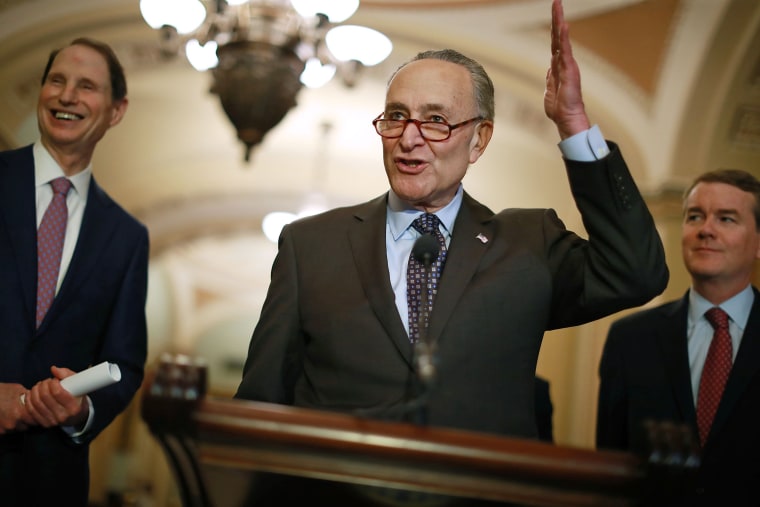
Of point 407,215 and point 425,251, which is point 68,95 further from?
point 425,251

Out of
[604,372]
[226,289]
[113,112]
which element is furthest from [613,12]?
[226,289]

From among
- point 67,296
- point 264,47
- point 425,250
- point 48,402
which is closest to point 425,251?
point 425,250

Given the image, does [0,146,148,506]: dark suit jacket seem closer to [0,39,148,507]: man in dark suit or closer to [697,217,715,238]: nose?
[0,39,148,507]: man in dark suit

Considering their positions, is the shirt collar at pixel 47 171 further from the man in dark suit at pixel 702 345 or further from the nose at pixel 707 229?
the nose at pixel 707 229

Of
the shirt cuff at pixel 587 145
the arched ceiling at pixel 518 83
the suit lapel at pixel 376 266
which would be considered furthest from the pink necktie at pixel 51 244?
the arched ceiling at pixel 518 83

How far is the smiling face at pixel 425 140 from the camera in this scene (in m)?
1.96

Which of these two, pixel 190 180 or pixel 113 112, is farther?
pixel 190 180

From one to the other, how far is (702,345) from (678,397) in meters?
0.23

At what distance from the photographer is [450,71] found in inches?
79.6

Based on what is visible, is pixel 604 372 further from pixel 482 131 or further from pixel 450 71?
pixel 450 71

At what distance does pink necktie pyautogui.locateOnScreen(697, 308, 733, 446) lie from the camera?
8.21 feet

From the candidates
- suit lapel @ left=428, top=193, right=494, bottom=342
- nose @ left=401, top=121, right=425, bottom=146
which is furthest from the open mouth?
suit lapel @ left=428, top=193, right=494, bottom=342

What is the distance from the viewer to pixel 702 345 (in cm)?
269

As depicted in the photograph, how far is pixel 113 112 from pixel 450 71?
3.52 feet
